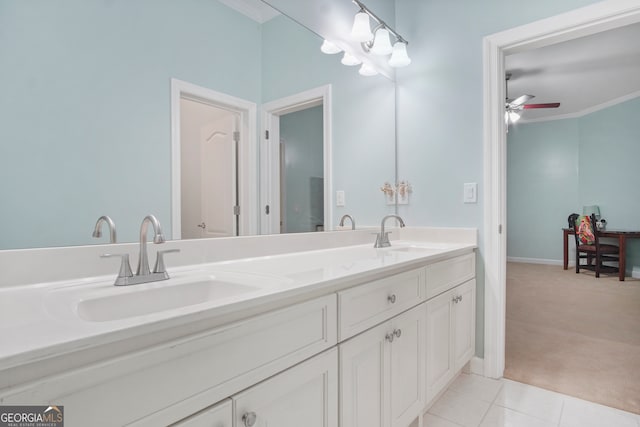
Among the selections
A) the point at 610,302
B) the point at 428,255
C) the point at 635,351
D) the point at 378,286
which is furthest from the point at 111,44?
the point at 610,302

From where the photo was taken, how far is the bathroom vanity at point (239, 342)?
0.52 m

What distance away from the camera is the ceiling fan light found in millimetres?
2021

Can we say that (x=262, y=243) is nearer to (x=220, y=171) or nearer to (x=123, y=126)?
(x=220, y=171)

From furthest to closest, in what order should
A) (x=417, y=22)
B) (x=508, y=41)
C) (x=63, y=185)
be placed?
(x=417, y=22) → (x=508, y=41) → (x=63, y=185)

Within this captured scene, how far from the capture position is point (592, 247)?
4891mm

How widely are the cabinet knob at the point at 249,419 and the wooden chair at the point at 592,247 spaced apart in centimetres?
556

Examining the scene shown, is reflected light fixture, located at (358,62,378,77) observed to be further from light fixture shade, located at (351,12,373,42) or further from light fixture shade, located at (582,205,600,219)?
light fixture shade, located at (582,205,600,219)

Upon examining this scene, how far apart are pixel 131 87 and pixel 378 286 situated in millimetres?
1040

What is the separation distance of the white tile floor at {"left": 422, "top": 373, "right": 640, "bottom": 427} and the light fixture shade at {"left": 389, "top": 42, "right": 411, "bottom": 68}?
6.42 ft

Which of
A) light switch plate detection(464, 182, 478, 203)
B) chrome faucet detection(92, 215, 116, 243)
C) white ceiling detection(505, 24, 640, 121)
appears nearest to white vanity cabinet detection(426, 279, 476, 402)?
light switch plate detection(464, 182, 478, 203)

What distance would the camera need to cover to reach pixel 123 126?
3.57 ft

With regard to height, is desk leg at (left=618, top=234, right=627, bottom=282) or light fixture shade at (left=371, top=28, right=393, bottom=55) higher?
light fixture shade at (left=371, top=28, right=393, bottom=55)

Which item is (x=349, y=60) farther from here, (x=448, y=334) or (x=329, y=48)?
(x=448, y=334)

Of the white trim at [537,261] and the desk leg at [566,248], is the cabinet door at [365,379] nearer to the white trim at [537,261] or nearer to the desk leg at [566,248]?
the desk leg at [566,248]
